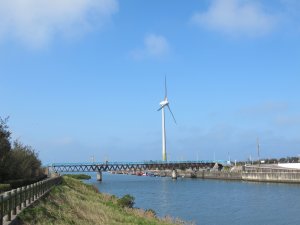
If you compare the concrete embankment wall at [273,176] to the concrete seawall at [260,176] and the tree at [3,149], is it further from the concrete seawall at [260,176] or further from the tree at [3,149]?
A: the tree at [3,149]

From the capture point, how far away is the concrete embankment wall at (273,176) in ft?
420

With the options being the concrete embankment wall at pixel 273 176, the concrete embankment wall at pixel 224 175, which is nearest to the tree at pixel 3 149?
the concrete embankment wall at pixel 273 176

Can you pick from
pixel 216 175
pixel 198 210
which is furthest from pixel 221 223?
pixel 216 175

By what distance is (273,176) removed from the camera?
141500 mm

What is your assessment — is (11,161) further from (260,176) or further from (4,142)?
(260,176)

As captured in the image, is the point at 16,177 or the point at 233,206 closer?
the point at 16,177

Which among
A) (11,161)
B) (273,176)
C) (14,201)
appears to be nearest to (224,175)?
(273,176)

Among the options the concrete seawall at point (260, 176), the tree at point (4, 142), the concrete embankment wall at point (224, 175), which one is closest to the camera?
the tree at point (4, 142)

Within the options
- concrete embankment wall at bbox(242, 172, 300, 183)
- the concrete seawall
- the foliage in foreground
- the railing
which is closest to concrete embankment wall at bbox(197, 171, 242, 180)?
the concrete seawall

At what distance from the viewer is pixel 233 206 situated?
6850 centimetres

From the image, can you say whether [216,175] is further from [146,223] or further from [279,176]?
[146,223]

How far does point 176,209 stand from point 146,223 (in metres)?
34.5

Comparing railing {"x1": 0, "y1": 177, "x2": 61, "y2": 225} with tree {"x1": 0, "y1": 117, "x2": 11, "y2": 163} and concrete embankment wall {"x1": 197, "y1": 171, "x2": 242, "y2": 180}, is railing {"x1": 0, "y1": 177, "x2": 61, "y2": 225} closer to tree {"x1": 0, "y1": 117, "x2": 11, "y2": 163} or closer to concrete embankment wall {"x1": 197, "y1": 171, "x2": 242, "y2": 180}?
tree {"x1": 0, "y1": 117, "x2": 11, "y2": 163}

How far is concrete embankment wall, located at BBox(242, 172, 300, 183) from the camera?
5035 inches
